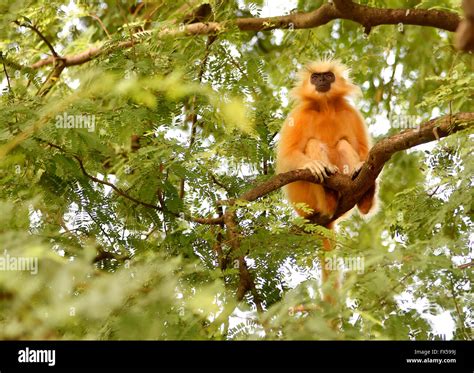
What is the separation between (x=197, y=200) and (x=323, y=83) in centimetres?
274

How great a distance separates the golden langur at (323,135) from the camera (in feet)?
23.5

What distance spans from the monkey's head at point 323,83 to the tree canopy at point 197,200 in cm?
15

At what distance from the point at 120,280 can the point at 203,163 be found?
265 cm

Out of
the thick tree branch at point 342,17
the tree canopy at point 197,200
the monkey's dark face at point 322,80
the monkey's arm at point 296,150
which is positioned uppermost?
the monkey's dark face at point 322,80

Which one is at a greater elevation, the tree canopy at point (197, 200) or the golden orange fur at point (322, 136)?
the golden orange fur at point (322, 136)

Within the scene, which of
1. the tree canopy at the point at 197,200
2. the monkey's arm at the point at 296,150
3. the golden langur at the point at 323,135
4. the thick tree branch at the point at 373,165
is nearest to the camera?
the tree canopy at the point at 197,200

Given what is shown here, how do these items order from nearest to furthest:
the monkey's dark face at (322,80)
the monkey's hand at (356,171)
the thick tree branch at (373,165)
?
1. the thick tree branch at (373,165)
2. the monkey's hand at (356,171)
3. the monkey's dark face at (322,80)

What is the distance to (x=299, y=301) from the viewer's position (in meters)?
3.07

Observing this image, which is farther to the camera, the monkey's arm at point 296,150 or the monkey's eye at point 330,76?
the monkey's eye at point 330,76

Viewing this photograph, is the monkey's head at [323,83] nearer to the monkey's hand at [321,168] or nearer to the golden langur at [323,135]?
the golden langur at [323,135]

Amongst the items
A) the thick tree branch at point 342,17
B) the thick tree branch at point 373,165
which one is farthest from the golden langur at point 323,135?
the thick tree branch at point 342,17

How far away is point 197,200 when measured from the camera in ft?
18.4

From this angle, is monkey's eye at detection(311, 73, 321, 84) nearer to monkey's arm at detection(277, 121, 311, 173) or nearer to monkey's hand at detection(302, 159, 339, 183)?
monkey's arm at detection(277, 121, 311, 173)

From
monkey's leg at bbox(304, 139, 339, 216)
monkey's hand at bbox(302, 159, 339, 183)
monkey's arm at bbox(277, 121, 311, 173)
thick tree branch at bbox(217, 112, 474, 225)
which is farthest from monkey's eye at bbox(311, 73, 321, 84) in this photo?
thick tree branch at bbox(217, 112, 474, 225)
